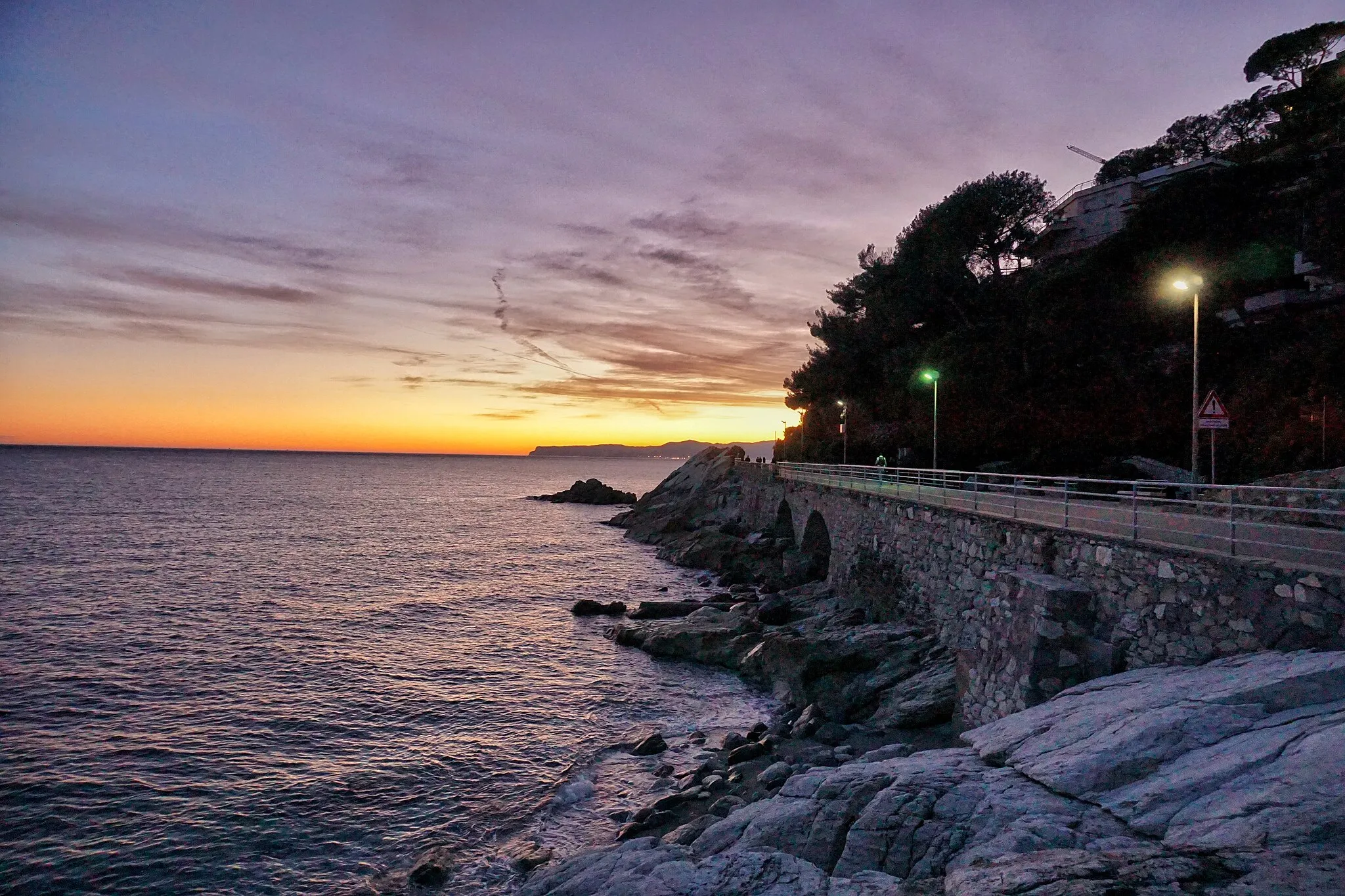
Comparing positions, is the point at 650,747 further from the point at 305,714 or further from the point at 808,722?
the point at 305,714

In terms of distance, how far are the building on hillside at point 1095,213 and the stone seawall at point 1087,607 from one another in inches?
1587

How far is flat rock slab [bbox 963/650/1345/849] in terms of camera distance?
213 inches

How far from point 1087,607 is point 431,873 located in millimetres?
11925

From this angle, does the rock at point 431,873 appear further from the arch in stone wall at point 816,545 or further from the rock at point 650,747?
the arch in stone wall at point 816,545

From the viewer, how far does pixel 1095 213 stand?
4972 cm

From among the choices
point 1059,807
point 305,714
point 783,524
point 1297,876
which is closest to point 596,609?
point 305,714

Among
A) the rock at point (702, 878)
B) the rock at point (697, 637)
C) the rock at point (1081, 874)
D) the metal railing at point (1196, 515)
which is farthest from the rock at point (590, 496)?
the rock at point (1081, 874)

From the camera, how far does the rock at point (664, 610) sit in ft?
94.7

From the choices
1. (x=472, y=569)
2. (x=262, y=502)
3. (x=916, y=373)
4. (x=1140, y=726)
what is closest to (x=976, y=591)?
(x=1140, y=726)

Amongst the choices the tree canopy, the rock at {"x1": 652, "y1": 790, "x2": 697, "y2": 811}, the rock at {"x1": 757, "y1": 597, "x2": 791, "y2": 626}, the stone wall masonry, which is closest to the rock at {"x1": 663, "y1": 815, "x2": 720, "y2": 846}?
the rock at {"x1": 652, "y1": 790, "x2": 697, "y2": 811}

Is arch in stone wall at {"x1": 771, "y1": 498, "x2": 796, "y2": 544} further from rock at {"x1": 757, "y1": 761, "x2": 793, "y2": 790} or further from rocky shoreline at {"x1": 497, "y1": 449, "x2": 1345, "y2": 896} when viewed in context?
rock at {"x1": 757, "y1": 761, "x2": 793, "y2": 790}

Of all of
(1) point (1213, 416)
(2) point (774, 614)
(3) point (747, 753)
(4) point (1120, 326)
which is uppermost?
(4) point (1120, 326)

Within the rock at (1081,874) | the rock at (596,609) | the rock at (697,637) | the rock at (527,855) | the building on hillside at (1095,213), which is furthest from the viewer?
the building on hillside at (1095,213)

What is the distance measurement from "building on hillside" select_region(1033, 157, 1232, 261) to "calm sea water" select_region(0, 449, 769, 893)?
37723 mm
